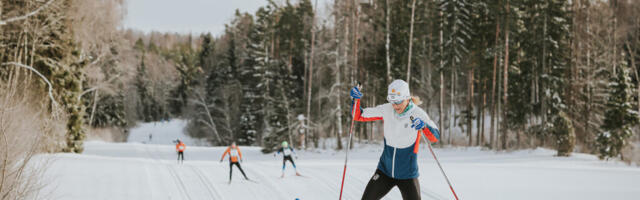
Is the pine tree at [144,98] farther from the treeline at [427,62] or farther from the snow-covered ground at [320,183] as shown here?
the snow-covered ground at [320,183]

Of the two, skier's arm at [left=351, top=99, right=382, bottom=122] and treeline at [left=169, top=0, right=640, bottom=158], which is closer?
skier's arm at [left=351, top=99, right=382, bottom=122]

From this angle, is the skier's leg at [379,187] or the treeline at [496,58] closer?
the skier's leg at [379,187]

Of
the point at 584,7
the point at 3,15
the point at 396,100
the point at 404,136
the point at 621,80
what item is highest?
the point at 584,7

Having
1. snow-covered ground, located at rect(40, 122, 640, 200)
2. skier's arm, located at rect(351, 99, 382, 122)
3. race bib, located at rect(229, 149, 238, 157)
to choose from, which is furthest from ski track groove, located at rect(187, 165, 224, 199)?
skier's arm, located at rect(351, 99, 382, 122)

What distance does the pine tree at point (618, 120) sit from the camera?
1559 cm

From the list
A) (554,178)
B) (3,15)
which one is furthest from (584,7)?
(3,15)

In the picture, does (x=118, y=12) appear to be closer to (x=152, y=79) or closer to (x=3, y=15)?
(x=3, y=15)

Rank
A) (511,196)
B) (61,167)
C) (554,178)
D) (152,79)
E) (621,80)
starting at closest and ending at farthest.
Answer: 1. (511,196)
2. (554,178)
3. (61,167)
4. (621,80)
5. (152,79)

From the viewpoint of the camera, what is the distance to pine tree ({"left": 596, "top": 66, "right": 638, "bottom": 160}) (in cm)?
1559

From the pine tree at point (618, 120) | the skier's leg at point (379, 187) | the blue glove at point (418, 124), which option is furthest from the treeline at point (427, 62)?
the blue glove at point (418, 124)

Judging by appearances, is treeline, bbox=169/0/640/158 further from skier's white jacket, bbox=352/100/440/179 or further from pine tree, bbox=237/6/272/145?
skier's white jacket, bbox=352/100/440/179

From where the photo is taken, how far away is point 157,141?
183ft

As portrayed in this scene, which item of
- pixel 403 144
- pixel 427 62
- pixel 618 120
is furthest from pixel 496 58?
pixel 403 144

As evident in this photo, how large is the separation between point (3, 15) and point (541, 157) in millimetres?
22380
